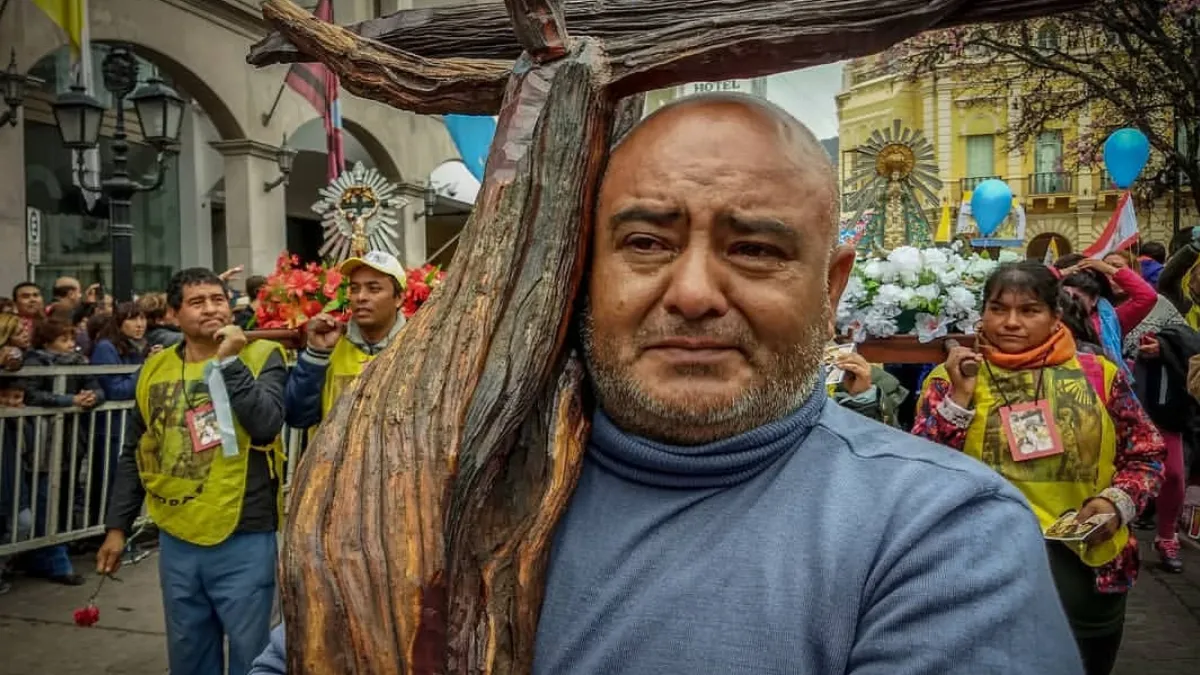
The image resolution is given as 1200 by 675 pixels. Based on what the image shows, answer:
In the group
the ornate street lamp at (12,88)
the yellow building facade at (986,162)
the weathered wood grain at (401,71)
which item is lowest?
the weathered wood grain at (401,71)

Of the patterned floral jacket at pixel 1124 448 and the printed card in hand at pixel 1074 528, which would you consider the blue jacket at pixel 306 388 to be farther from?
the printed card in hand at pixel 1074 528

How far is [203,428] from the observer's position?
393 cm

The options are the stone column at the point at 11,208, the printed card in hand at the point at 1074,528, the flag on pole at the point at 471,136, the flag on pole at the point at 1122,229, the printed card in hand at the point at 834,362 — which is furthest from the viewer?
the stone column at the point at 11,208

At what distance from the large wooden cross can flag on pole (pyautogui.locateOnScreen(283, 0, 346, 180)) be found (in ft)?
28.3

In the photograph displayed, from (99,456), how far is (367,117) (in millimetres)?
11366

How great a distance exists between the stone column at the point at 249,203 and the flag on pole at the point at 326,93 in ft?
8.42

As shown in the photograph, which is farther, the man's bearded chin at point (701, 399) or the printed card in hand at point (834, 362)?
the printed card in hand at point (834, 362)

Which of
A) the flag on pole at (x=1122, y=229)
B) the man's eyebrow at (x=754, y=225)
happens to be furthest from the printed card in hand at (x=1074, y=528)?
the flag on pole at (x=1122, y=229)

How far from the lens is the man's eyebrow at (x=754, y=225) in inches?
51.3

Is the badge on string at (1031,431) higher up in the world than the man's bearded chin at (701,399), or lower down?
lower down

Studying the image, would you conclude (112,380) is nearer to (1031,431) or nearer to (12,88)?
(12,88)

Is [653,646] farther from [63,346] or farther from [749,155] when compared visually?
[63,346]

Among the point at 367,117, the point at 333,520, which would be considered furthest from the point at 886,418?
the point at 367,117

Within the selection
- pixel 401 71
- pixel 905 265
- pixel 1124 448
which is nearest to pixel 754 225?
pixel 401 71
